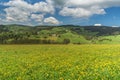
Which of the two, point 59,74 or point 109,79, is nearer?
point 109,79

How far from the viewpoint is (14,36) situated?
19638cm

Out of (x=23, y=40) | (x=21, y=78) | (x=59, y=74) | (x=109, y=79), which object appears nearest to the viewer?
(x=109, y=79)

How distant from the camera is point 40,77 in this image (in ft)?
48.3

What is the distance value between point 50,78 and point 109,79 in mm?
3600

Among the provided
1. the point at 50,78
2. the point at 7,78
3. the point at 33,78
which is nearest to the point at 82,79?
the point at 50,78

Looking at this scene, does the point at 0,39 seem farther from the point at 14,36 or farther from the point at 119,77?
the point at 119,77

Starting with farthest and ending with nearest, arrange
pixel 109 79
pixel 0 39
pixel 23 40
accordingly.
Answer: pixel 0 39
pixel 23 40
pixel 109 79

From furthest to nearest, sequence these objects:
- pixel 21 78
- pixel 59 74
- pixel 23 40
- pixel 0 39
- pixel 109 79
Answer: pixel 0 39
pixel 23 40
pixel 59 74
pixel 21 78
pixel 109 79

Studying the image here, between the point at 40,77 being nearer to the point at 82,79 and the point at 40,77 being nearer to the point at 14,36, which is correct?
the point at 82,79

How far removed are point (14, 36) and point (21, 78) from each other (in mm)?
185628

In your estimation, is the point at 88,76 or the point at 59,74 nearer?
the point at 88,76

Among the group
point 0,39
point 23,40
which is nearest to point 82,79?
point 23,40

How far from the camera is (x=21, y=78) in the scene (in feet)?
46.9

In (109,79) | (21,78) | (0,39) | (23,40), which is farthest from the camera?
(0,39)
